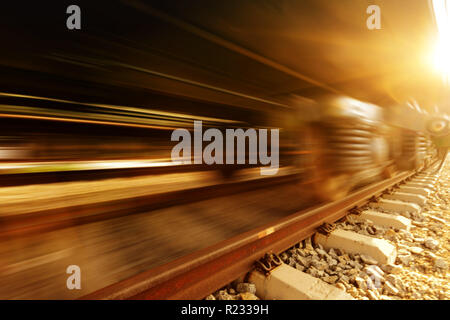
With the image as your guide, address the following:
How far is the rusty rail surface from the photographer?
A: 0.77 metres

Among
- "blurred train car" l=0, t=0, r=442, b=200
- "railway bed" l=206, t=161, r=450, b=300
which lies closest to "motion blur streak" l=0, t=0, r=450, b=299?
"blurred train car" l=0, t=0, r=442, b=200

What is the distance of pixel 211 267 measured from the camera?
0.96 m

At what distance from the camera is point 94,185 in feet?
4.54

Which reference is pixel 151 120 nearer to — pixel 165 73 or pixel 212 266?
pixel 165 73

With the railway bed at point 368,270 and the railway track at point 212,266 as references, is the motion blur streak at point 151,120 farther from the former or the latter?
the railway bed at point 368,270

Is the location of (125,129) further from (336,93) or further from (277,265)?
(336,93)

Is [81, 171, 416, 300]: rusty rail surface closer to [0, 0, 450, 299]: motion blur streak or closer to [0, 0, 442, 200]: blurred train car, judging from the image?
[0, 0, 450, 299]: motion blur streak

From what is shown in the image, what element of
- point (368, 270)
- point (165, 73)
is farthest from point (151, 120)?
point (368, 270)

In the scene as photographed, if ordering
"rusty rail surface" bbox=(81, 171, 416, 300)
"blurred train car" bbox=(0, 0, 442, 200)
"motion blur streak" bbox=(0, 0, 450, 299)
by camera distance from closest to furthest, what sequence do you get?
1. "rusty rail surface" bbox=(81, 171, 416, 300)
2. "motion blur streak" bbox=(0, 0, 450, 299)
3. "blurred train car" bbox=(0, 0, 442, 200)

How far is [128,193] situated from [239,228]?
74 cm

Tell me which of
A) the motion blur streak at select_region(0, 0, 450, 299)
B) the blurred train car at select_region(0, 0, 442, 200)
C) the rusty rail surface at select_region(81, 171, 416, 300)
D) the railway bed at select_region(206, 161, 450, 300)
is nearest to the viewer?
the rusty rail surface at select_region(81, 171, 416, 300)

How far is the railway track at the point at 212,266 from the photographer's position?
2.54ft

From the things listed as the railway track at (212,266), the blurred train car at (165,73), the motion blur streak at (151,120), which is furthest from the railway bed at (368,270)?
the blurred train car at (165,73)

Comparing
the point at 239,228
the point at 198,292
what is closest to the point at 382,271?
the point at 239,228
